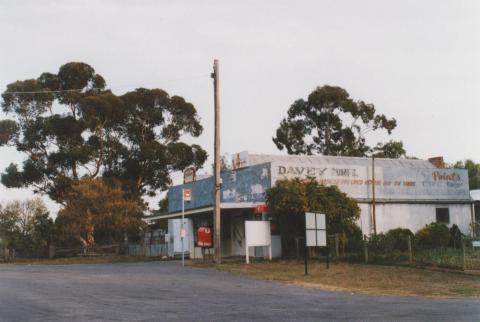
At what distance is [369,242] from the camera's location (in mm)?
26703

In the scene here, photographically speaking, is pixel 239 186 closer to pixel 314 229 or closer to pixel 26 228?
pixel 314 229

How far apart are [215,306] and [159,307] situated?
3.51 feet

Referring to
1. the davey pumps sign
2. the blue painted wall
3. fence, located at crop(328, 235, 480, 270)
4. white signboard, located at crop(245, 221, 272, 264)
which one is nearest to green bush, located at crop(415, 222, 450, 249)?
the davey pumps sign

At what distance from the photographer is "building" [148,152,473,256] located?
1271 inches

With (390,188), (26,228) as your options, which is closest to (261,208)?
(390,188)

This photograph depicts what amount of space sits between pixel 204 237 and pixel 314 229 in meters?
9.65

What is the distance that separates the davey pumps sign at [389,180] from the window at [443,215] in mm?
711

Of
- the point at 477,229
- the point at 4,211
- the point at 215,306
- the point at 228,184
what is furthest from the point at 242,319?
the point at 4,211

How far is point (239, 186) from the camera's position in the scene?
33.2m

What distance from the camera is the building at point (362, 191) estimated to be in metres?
32.3

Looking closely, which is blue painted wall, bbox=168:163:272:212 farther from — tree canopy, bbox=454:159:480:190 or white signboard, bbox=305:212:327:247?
tree canopy, bbox=454:159:480:190

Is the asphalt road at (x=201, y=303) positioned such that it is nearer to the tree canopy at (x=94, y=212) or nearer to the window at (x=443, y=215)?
the window at (x=443, y=215)

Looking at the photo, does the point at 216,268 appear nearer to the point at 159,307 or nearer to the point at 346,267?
the point at 346,267

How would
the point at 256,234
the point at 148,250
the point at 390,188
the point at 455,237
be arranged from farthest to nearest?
the point at 148,250 → the point at 390,188 → the point at 455,237 → the point at 256,234
